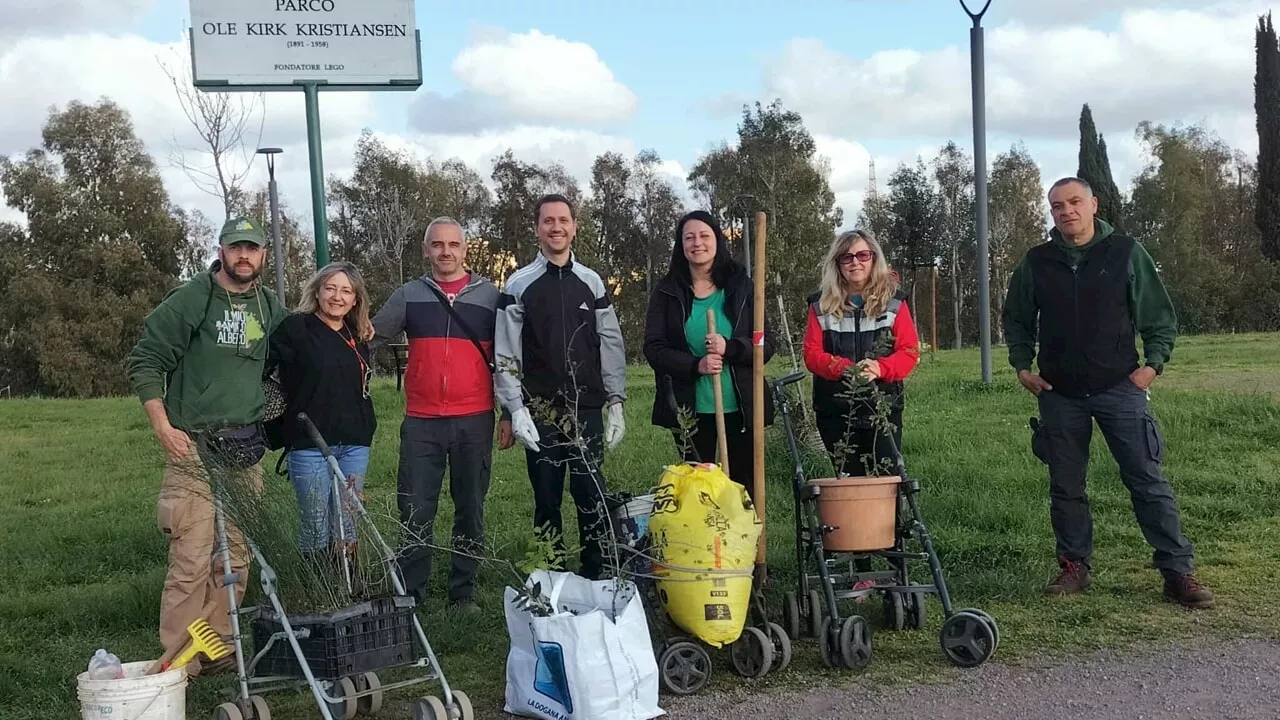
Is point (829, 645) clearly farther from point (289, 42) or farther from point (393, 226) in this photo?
point (393, 226)

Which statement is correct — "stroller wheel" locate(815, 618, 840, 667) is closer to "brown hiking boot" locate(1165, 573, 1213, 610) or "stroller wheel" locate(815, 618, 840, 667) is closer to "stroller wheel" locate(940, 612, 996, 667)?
"stroller wheel" locate(940, 612, 996, 667)

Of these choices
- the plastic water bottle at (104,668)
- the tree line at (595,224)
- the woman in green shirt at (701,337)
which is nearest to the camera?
the plastic water bottle at (104,668)

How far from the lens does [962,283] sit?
54.9 metres

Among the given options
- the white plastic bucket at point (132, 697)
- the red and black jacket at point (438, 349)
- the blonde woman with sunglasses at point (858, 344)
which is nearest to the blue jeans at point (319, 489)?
the red and black jacket at point (438, 349)

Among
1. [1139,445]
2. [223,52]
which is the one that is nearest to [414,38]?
[223,52]

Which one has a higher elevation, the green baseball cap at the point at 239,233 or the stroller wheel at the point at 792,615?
the green baseball cap at the point at 239,233

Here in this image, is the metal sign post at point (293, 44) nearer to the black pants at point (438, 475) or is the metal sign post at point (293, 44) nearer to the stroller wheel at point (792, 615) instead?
the black pants at point (438, 475)

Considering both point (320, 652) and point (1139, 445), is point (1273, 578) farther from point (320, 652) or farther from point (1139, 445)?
point (320, 652)

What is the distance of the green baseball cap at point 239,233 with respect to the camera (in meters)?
4.75

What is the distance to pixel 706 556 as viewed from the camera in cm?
414

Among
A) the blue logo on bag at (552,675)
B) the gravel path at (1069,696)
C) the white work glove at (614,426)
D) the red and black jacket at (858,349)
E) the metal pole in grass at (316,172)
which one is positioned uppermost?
the metal pole in grass at (316,172)

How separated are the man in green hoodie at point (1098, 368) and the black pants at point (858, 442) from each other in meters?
0.89

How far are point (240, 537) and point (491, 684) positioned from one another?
4.20ft

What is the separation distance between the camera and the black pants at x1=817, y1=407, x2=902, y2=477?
5.05m
